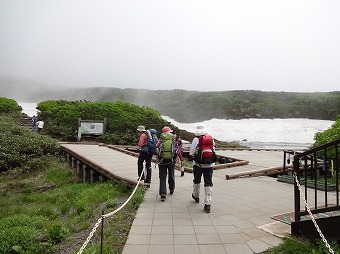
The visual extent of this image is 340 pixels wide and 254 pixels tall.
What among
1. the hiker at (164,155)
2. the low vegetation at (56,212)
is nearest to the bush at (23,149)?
the low vegetation at (56,212)

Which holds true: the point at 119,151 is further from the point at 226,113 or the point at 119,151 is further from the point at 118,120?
the point at 226,113

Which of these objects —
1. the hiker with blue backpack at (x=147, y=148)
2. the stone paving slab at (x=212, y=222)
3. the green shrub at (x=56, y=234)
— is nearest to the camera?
the stone paving slab at (x=212, y=222)

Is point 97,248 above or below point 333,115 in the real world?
below

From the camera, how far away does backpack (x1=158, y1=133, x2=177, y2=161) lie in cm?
628

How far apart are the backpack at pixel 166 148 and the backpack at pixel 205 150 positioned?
0.86m

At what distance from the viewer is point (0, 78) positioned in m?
65.9

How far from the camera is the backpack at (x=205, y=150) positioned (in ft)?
18.2

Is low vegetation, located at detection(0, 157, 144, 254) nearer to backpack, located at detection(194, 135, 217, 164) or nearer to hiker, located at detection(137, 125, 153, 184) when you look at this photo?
hiker, located at detection(137, 125, 153, 184)

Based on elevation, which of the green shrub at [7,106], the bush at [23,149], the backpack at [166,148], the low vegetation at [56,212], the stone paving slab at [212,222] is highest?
the green shrub at [7,106]

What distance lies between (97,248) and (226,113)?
4202 cm

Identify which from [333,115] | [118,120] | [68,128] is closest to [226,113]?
[333,115]

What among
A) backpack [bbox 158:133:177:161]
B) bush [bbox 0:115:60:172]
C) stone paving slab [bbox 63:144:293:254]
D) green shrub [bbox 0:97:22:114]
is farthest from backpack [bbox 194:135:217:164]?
green shrub [bbox 0:97:22:114]

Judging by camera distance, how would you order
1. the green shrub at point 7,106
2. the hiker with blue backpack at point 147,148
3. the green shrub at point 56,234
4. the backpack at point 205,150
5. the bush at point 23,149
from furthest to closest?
the green shrub at point 7,106 → the bush at point 23,149 → the hiker with blue backpack at point 147,148 → the backpack at point 205,150 → the green shrub at point 56,234

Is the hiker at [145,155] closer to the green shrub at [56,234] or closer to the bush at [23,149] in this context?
the green shrub at [56,234]
